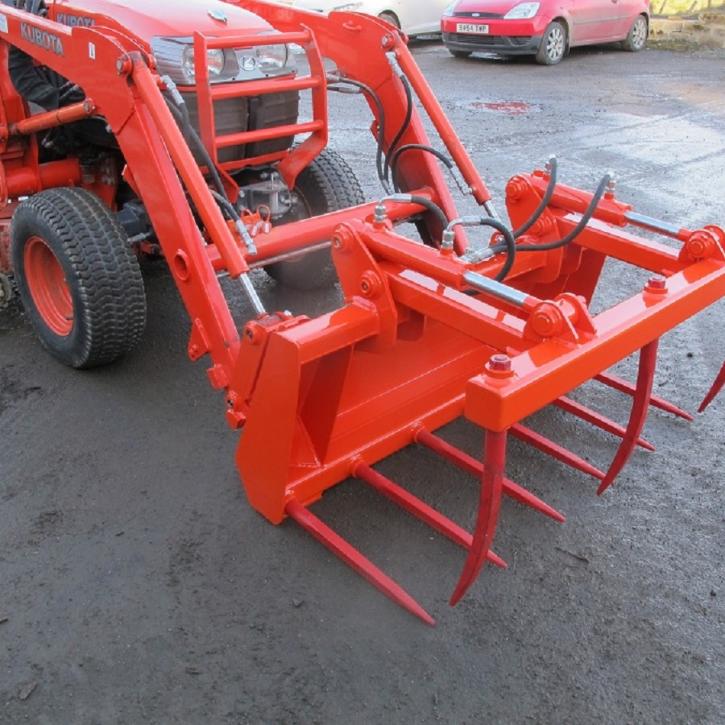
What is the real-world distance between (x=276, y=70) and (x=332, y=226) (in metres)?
0.79

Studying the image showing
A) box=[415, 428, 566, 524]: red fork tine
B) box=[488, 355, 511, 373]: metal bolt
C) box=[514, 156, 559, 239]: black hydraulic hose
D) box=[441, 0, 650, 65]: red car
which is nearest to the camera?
box=[488, 355, 511, 373]: metal bolt

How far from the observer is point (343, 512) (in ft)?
9.91

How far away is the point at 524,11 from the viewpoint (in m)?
11.3

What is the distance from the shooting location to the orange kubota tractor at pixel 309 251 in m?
2.47

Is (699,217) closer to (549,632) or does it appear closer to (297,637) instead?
(549,632)

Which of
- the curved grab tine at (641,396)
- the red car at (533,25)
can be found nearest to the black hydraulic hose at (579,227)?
the curved grab tine at (641,396)

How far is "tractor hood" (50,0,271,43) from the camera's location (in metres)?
3.44

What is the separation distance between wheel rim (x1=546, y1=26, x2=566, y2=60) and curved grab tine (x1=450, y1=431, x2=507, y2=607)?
35.9 feet

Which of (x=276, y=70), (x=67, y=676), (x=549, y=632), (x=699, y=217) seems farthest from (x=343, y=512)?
(x=699, y=217)

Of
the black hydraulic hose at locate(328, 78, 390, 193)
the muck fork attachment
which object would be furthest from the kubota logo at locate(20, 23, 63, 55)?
the muck fork attachment

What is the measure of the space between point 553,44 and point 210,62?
9.73m

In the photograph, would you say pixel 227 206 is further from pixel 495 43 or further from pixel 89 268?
pixel 495 43

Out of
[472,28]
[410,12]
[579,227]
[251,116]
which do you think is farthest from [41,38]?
[410,12]

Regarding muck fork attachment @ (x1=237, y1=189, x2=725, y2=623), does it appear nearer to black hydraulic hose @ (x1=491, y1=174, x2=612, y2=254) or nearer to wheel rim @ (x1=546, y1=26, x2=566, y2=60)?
black hydraulic hose @ (x1=491, y1=174, x2=612, y2=254)
